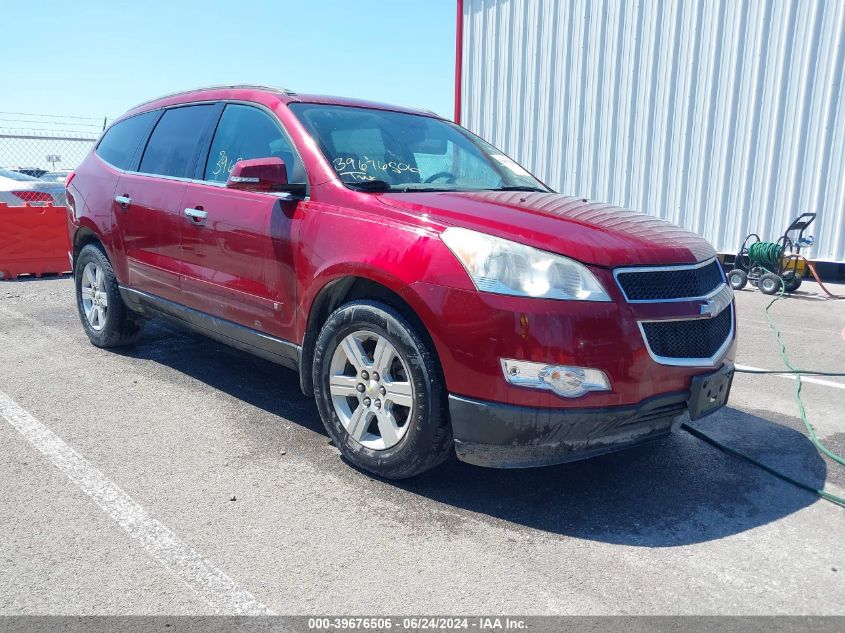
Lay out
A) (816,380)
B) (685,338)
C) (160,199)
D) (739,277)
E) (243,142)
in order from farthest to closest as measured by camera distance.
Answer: (739,277) → (816,380) → (160,199) → (243,142) → (685,338)

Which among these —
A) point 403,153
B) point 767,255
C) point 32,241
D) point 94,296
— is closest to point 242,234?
point 403,153

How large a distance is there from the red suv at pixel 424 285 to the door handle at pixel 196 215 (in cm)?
2

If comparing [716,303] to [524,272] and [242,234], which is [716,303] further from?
[242,234]

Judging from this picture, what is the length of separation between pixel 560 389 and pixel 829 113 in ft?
30.4

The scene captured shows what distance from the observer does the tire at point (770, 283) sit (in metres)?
9.34

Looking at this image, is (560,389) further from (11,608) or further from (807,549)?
(11,608)

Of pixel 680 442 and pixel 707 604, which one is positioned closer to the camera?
pixel 707 604

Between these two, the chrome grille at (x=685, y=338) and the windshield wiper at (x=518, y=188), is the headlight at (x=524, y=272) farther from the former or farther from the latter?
the windshield wiper at (x=518, y=188)

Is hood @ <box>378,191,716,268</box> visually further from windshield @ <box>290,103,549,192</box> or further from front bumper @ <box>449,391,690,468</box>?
front bumper @ <box>449,391,690,468</box>

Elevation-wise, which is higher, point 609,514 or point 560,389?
point 560,389

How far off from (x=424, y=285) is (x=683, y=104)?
9.57m

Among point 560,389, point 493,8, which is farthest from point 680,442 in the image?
point 493,8

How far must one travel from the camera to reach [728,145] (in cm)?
1070

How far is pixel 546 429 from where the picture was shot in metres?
2.83
